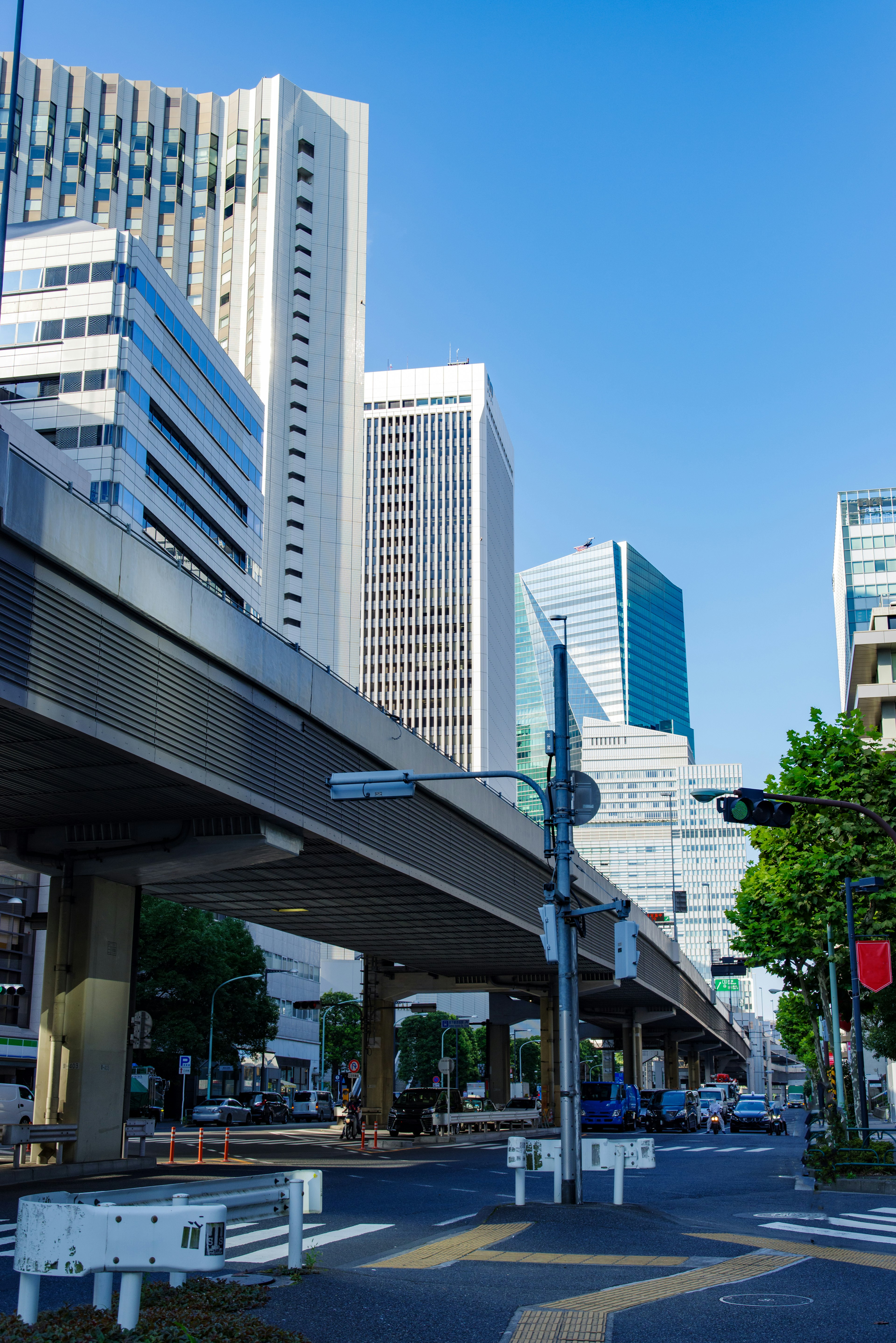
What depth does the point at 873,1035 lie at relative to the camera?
60219 millimetres

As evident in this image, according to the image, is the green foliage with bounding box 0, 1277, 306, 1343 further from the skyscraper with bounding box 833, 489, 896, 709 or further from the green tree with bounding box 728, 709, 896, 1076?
the skyscraper with bounding box 833, 489, 896, 709

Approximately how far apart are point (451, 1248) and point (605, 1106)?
4210 centimetres

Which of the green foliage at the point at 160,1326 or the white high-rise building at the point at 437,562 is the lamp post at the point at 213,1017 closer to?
the green foliage at the point at 160,1326

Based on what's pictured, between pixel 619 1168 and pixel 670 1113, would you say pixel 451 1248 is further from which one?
pixel 670 1113

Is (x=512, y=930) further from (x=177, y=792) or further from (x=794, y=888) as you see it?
(x=177, y=792)

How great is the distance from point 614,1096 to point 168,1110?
1135 inches

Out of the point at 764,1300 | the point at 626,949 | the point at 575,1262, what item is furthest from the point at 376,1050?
the point at 764,1300

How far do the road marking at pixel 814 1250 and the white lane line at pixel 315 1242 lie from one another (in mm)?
3888

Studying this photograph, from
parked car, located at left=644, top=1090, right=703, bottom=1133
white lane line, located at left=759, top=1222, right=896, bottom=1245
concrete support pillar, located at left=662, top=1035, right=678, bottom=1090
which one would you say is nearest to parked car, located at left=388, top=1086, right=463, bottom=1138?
parked car, located at left=644, top=1090, right=703, bottom=1133

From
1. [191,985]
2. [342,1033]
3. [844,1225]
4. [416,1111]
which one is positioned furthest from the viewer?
[342,1033]

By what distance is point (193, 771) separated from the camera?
72.0ft

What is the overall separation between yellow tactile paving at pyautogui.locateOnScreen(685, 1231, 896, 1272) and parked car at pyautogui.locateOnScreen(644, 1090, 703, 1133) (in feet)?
161

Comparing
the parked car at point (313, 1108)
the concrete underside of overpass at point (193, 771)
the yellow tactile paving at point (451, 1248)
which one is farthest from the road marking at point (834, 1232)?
the parked car at point (313, 1108)

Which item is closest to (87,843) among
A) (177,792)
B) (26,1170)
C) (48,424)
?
(177,792)
